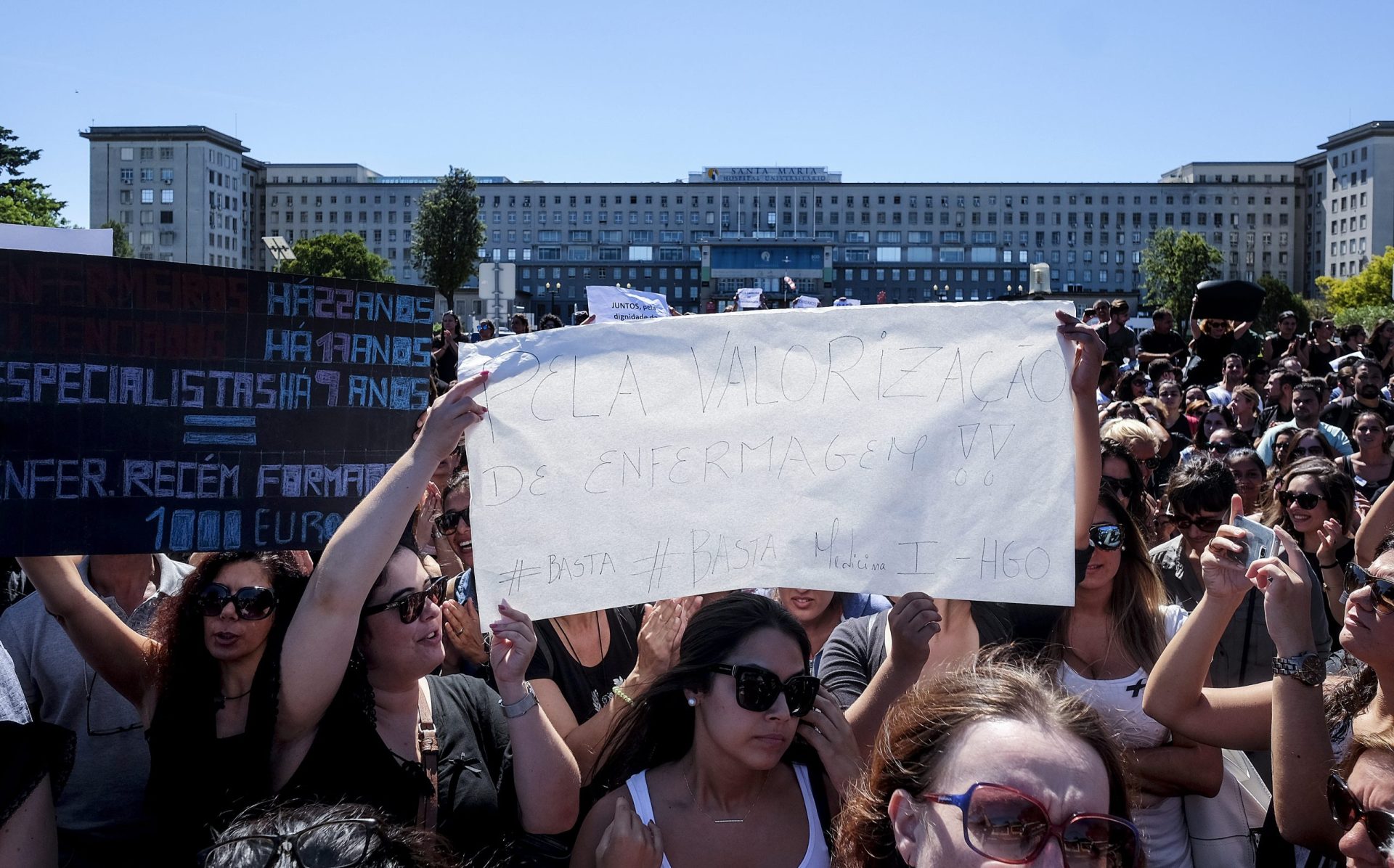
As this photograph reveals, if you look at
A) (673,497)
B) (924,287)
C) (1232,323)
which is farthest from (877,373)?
(924,287)

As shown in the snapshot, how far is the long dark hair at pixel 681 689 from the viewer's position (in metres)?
2.87

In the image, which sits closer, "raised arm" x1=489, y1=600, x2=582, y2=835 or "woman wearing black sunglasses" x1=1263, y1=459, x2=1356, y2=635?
"raised arm" x1=489, y1=600, x2=582, y2=835

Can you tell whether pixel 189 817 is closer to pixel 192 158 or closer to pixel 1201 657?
pixel 1201 657

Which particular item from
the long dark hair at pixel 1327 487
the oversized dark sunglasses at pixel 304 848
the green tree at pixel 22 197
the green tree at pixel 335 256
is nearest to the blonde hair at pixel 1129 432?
the long dark hair at pixel 1327 487

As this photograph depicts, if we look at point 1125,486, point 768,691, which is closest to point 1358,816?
point 768,691

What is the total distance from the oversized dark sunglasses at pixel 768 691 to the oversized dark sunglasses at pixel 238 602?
3.89 ft

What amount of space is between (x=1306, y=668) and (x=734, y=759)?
132 cm

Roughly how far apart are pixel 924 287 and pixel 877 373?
5257 inches

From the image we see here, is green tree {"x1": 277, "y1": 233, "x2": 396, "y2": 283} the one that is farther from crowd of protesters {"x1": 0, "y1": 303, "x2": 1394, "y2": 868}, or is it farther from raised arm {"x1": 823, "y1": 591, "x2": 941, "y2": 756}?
raised arm {"x1": 823, "y1": 591, "x2": 941, "y2": 756}

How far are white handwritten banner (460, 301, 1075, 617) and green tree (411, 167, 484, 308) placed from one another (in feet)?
274

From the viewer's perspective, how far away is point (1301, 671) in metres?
2.62

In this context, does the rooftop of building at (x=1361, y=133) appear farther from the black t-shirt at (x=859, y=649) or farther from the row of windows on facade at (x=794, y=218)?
the black t-shirt at (x=859, y=649)

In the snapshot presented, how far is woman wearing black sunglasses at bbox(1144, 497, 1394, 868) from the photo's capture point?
259 cm

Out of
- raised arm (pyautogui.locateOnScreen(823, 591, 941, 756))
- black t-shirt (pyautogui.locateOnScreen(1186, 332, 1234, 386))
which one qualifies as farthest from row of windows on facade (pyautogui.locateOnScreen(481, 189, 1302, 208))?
raised arm (pyautogui.locateOnScreen(823, 591, 941, 756))
